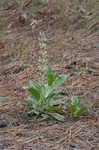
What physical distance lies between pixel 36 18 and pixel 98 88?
2.40 metres

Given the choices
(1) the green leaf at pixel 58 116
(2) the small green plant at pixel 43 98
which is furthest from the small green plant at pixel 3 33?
(1) the green leaf at pixel 58 116

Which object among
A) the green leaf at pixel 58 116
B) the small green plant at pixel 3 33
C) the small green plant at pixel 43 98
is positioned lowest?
the green leaf at pixel 58 116

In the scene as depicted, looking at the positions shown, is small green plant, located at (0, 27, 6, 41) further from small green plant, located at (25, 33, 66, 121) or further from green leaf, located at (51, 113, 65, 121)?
green leaf, located at (51, 113, 65, 121)

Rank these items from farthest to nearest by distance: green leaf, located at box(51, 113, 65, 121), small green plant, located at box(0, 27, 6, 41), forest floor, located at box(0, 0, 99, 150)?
small green plant, located at box(0, 27, 6, 41)
green leaf, located at box(51, 113, 65, 121)
forest floor, located at box(0, 0, 99, 150)

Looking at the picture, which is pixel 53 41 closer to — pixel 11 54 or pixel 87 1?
pixel 11 54

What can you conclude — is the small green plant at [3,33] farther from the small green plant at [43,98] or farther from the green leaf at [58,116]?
the green leaf at [58,116]

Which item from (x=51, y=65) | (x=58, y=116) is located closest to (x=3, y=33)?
(x=51, y=65)

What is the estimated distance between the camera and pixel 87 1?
5.11m

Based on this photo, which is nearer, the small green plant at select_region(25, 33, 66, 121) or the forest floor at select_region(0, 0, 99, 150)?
the forest floor at select_region(0, 0, 99, 150)

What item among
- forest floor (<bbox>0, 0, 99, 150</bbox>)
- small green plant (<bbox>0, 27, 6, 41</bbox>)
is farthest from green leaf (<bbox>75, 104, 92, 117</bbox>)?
small green plant (<bbox>0, 27, 6, 41</bbox>)

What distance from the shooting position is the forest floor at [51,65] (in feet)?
7.03

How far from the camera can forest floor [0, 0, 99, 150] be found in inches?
84.3

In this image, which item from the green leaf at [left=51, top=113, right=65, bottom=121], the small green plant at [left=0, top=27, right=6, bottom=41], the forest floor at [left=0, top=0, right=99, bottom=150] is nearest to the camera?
the forest floor at [left=0, top=0, right=99, bottom=150]

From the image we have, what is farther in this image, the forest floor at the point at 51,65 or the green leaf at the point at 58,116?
the green leaf at the point at 58,116
